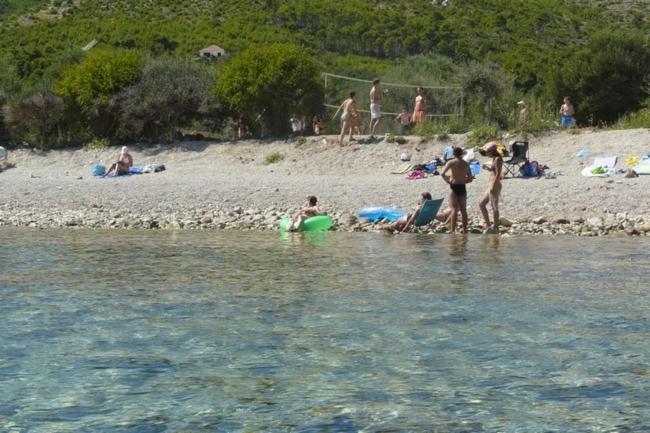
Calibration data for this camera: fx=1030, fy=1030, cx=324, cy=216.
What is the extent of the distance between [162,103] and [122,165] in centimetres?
308

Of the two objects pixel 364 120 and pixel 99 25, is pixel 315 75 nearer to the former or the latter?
pixel 364 120

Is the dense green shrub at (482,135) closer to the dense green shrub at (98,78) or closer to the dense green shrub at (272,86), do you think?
the dense green shrub at (272,86)

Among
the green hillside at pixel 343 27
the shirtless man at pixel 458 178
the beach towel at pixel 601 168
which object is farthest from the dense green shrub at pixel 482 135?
the green hillside at pixel 343 27

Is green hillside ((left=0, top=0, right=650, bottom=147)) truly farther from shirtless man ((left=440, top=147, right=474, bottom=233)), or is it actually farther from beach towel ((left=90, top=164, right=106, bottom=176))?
shirtless man ((left=440, top=147, right=474, bottom=233))

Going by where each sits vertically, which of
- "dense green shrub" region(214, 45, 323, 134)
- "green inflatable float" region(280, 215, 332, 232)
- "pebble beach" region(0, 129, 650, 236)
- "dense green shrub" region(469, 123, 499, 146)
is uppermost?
"dense green shrub" region(214, 45, 323, 134)

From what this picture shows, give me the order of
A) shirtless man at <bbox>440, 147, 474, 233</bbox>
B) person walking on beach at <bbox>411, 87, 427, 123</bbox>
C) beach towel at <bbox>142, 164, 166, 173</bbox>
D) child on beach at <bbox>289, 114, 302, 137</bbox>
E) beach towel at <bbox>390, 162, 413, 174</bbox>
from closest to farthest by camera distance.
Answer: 1. shirtless man at <bbox>440, 147, 474, 233</bbox>
2. beach towel at <bbox>390, 162, 413, 174</bbox>
3. beach towel at <bbox>142, 164, 166, 173</bbox>
4. person walking on beach at <bbox>411, 87, 427, 123</bbox>
5. child on beach at <bbox>289, 114, 302, 137</bbox>

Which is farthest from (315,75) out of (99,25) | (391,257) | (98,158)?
(99,25)

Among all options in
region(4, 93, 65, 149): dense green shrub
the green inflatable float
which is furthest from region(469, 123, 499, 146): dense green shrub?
region(4, 93, 65, 149): dense green shrub

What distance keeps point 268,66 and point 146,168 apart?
435 centimetres

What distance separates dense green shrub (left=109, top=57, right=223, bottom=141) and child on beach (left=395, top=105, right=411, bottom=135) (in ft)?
16.2

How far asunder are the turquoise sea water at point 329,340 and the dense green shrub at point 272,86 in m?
11.5

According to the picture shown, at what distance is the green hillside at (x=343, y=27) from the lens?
52344mm

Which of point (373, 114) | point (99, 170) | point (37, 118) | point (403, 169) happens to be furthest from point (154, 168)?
point (403, 169)

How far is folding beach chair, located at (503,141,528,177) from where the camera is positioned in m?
20.9
